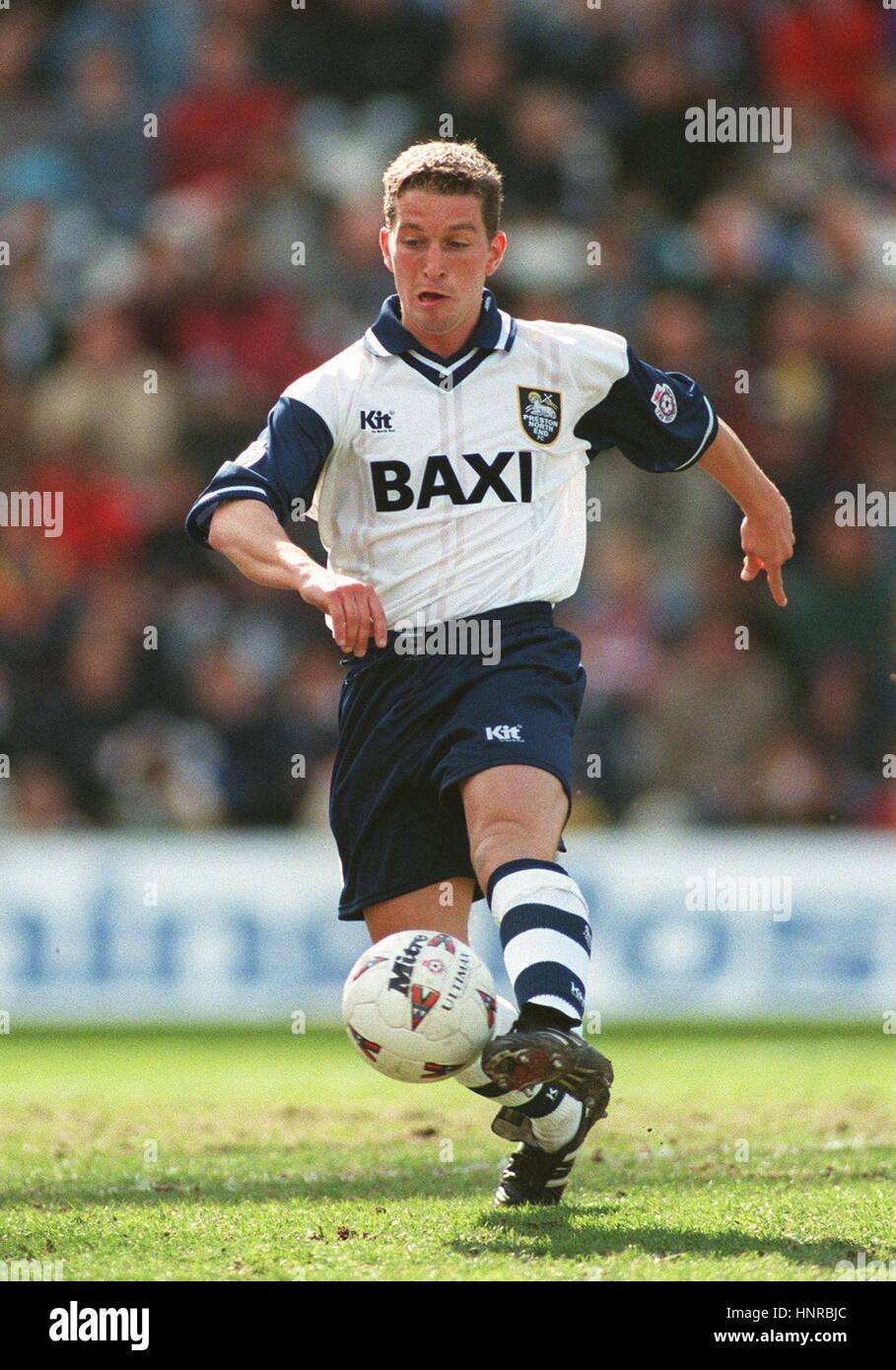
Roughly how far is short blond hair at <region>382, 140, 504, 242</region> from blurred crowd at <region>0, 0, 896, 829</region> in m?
6.33

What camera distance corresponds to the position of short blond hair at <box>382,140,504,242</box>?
5.14m

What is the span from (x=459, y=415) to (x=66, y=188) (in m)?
9.18

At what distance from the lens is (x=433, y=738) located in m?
5.17

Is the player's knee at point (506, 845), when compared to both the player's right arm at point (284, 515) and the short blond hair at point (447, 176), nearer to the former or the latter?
the player's right arm at point (284, 515)

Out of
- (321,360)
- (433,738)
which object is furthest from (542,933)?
(321,360)

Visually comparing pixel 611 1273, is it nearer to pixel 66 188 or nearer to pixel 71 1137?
pixel 71 1137

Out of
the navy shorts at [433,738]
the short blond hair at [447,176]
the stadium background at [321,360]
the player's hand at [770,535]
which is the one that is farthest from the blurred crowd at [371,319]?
the short blond hair at [447,176]

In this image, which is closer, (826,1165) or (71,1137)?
(826,1165)

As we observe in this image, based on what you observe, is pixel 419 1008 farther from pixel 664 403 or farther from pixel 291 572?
pixel 664 403

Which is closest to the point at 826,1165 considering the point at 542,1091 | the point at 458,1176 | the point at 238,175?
the point at 458,1176

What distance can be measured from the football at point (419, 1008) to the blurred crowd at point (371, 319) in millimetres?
6582

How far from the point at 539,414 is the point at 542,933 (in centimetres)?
148

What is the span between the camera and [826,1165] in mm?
5707
